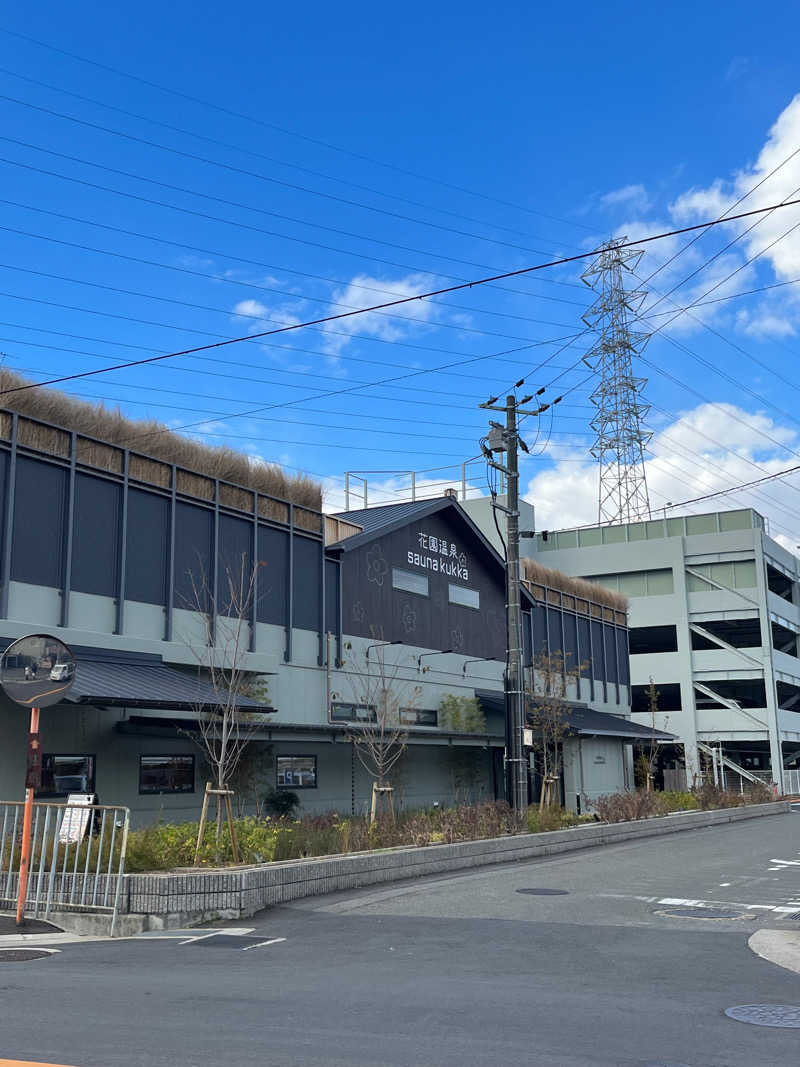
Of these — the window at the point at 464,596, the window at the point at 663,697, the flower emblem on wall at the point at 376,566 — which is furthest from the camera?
the window at the point at 663,697

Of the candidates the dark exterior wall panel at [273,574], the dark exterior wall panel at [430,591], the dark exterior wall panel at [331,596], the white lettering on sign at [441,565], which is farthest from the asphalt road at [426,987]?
the white lettering on sign at [441,565]

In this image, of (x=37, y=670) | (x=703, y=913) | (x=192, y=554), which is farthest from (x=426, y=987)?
(x=192, y=554)

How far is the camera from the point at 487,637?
1340 inches

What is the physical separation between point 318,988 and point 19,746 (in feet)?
38.2

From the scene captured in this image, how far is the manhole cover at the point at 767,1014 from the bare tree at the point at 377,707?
17.5 metres

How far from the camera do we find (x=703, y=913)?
12805 mm

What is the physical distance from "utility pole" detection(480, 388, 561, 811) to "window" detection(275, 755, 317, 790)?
222 inches

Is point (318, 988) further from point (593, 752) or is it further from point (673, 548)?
point (673, 548)

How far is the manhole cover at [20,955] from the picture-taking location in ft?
30.3

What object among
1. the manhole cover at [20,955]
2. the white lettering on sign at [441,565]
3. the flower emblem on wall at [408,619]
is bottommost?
the manhole cover at [20,955]

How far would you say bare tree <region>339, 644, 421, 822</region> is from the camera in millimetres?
25719

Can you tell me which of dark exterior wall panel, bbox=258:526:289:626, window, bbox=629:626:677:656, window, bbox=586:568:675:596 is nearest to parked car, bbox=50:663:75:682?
dark exterior wall panel, bbox=258:526:289:626

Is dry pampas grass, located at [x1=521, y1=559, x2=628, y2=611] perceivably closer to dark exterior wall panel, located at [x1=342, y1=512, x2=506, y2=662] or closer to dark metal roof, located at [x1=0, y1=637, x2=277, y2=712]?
dark exterior wall panel, located at [x1=342, y1=512, x2=506, y2=662]

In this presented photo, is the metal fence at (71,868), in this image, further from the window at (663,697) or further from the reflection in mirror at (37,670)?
the window at (663,697)
